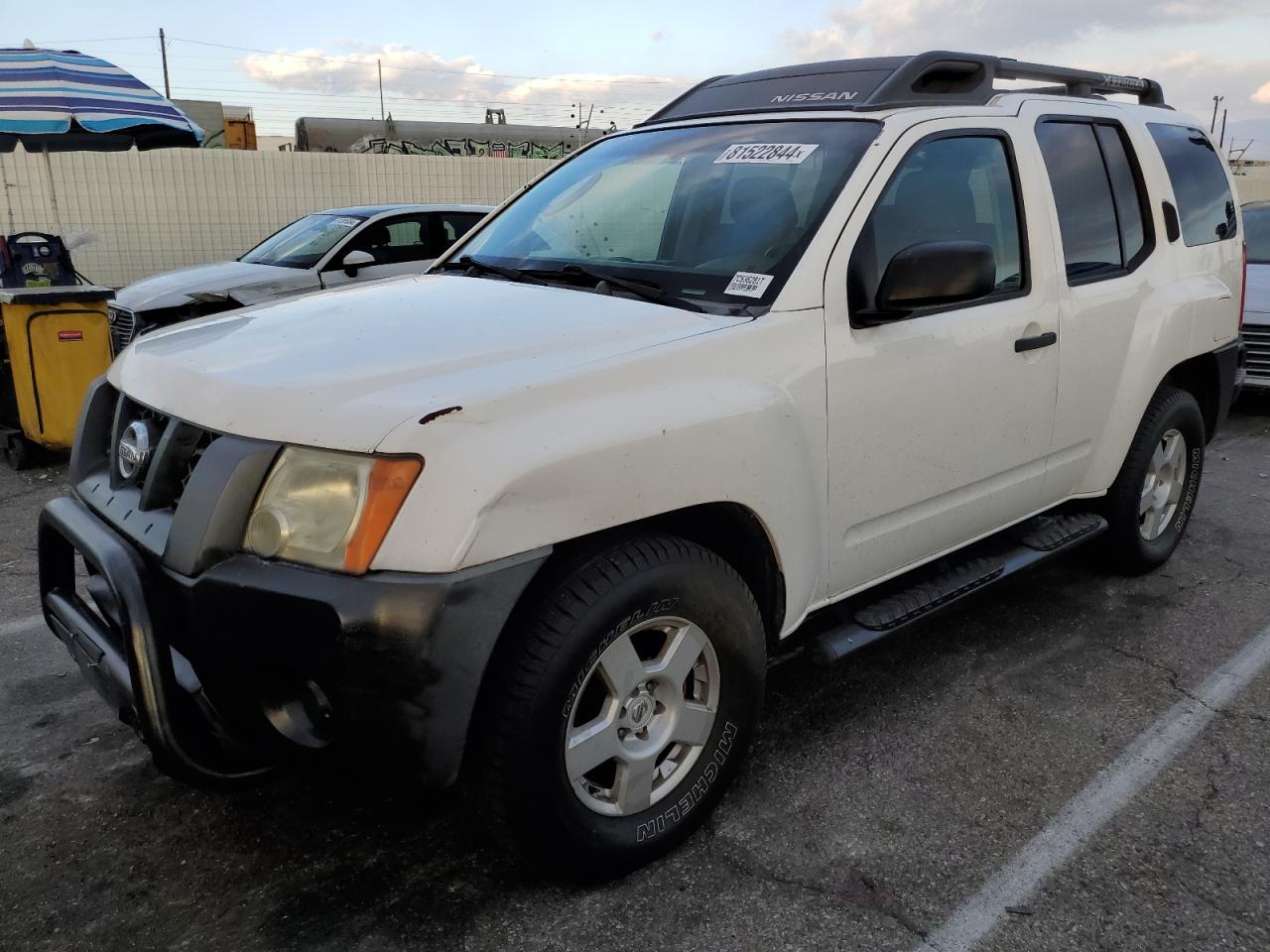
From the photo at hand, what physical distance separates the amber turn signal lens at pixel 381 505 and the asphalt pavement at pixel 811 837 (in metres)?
0.48

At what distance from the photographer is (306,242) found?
28.8ft

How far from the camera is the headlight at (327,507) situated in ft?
6.31

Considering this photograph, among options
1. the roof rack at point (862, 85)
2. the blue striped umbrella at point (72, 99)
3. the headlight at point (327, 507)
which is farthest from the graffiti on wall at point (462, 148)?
the headlight at point (327, 507)

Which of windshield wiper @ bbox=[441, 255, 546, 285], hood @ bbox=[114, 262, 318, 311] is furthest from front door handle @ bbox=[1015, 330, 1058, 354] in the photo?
hood @ bbox=[114, 262, 318, 311]

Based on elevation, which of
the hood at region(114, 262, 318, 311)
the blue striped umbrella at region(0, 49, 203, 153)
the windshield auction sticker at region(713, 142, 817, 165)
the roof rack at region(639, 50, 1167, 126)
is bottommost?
the hood at region(114, 262, 318, 311)

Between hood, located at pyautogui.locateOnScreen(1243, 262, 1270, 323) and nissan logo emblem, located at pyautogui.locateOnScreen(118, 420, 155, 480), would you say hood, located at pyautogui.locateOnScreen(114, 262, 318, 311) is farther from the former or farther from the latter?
hood, located at pyautogui.locateOnScreen(1243, 262, 1270, 323)

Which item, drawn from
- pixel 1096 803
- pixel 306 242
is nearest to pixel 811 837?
pixel 1096 803

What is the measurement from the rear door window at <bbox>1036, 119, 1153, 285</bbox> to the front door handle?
259 mm

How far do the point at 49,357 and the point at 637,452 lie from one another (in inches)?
236

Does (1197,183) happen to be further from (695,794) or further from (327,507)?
(327,507)

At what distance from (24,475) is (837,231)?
19.4 ft

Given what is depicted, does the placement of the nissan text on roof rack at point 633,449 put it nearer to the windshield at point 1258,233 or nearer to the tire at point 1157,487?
the tire at point 1157,487

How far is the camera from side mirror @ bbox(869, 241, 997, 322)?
262cm

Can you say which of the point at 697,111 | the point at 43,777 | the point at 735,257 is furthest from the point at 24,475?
the point at 735,257
